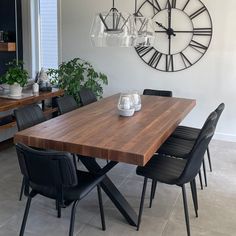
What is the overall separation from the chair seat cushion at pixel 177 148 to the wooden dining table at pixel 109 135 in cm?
30

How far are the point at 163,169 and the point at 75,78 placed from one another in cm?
268

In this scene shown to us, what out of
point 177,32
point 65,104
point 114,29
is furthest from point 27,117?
point 177,32

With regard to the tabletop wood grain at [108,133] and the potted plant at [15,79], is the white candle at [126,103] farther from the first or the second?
the potted plant at [15,79]

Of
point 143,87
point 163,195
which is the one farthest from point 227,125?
point 163,195

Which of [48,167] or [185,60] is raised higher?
[185,60]

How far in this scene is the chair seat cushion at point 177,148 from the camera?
10.0ft

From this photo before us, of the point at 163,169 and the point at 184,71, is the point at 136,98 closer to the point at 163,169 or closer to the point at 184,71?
the point at 163,169

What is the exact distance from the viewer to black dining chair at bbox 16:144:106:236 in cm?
198

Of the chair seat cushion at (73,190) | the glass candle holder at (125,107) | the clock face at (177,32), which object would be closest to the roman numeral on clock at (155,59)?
the clock face at (177,32)

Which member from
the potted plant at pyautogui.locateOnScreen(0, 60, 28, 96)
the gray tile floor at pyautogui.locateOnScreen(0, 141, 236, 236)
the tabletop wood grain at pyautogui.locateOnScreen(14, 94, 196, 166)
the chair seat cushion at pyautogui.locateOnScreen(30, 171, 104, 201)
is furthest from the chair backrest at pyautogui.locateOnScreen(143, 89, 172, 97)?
the chair seat cushion at pyautogui.locateOnScreen(30, 171, 104, 201)

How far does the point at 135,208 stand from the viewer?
9.55 feet

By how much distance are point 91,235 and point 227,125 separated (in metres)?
3.06

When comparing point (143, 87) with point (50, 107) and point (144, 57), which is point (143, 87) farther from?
point (50, 107)

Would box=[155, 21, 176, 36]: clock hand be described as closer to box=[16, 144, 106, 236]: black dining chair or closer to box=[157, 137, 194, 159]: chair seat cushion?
box=[157, 137, 194, 159]: chair seat cushion
